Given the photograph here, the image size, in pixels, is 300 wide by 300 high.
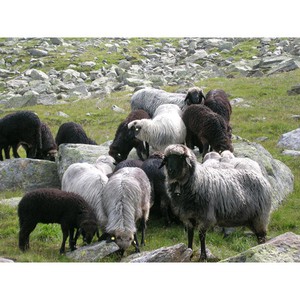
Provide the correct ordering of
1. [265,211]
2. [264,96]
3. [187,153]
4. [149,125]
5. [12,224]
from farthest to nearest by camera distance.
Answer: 1. [264,96]
2. [149,125]
3. [12,224]
4. [265,211]
5. [187,153]

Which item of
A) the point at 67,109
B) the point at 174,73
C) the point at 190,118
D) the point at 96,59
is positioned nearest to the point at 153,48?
the point at 96,59

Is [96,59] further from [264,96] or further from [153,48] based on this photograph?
[264,96]

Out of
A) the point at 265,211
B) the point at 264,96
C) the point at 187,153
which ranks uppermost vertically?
the point at 187,153

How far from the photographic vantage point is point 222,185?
7.46 meters

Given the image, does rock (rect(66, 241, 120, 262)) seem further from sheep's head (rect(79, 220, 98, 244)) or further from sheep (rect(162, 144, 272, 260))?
sheep (rect(162, 144, 272, 260))

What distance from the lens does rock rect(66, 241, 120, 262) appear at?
23.7 ft

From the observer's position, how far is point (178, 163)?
7.04m

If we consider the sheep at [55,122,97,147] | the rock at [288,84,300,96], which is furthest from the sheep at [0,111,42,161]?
the rock at [288,84,300,96]

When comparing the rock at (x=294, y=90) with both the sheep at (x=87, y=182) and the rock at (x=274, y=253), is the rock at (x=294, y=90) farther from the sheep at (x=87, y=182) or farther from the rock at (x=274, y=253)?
the rock at (x=274, y=253)

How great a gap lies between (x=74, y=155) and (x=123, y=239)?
401 cm

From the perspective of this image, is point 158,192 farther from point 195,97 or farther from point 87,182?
point 195,97

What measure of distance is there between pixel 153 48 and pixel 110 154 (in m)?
25.4

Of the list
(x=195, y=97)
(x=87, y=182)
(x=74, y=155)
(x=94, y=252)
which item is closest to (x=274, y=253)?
(x=94, y=252)

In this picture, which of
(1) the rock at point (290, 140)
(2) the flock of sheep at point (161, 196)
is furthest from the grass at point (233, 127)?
(2) the flock of sheep at point (161, 196)
